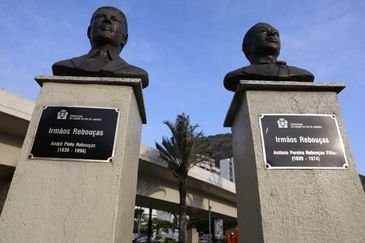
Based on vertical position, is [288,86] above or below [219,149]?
below

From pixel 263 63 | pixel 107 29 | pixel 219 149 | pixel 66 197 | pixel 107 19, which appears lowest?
pixel 66 197

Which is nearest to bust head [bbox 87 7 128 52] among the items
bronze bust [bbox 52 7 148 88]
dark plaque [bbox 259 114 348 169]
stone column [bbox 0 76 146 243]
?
bronze bust [bbox 52 7 148 88]

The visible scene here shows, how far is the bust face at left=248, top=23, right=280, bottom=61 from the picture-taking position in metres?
3.90

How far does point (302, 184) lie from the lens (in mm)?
2615

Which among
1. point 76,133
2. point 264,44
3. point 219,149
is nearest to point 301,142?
point 264,44

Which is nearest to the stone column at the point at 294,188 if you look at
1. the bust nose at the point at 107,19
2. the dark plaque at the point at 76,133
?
the dark plaque at the point at 76,133

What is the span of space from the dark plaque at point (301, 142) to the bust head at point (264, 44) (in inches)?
49.0

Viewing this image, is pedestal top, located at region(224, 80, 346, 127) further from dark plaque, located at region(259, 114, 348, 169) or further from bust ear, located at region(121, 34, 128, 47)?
bust ear, located at region(121, 34, 128, 47)

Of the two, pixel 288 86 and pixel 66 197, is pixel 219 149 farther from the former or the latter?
pixel 66 197

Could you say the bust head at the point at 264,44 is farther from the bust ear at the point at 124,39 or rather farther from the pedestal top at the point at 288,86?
the bust ear at the point at 124,39

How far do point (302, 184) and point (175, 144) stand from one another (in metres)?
14.6

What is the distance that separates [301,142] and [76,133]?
2.24 meters

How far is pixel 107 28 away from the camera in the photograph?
12.6 ft

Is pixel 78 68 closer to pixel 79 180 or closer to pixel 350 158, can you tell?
pixel 79 180
